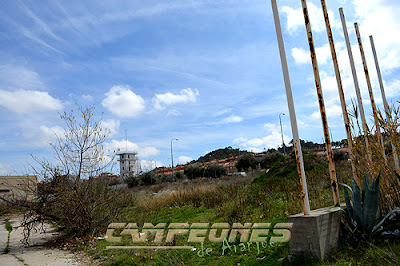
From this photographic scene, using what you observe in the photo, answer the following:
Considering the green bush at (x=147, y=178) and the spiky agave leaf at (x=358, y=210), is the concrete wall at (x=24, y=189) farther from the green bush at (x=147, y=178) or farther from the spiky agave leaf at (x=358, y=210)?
the green bush at (x=147, y=178)

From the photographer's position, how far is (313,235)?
3191mm

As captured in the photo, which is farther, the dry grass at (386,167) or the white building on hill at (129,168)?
the white building on hill at (129,168)

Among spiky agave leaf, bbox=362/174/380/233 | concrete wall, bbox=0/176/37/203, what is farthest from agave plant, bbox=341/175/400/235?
concrete wall, bbox=0/176/37/203

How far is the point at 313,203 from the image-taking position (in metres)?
6.07

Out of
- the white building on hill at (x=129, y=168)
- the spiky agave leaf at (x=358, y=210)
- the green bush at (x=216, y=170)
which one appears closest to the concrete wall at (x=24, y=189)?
the white building on hill at (x=129, y=168)

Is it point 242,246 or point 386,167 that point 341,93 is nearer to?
point 386,167

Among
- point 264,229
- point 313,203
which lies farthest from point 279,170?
point 264,229

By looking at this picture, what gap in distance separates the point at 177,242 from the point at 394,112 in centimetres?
427

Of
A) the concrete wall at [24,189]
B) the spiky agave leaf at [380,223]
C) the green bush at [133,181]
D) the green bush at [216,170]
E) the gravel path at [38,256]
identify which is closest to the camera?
the spiky agave leaf at [380,223]

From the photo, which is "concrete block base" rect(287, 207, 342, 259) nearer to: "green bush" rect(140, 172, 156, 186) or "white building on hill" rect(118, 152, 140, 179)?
"white building on hill" rect(118, 152, 140, 179)

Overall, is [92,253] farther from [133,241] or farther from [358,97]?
[358,97]

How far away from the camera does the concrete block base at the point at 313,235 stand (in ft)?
10.4

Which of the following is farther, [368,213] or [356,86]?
[356,86]

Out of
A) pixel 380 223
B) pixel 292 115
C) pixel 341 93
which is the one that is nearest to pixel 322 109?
pixel 292 115
